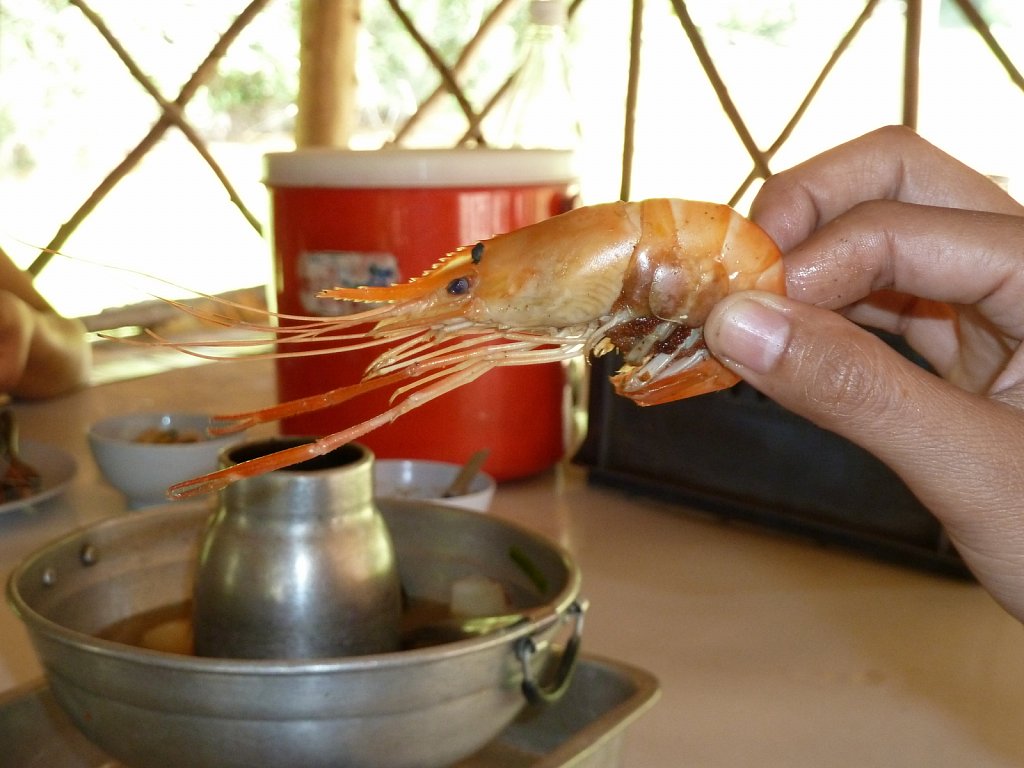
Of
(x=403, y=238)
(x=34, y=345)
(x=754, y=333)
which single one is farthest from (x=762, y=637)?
(x=34, y=345)

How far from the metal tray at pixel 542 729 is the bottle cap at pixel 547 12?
753 millimetres

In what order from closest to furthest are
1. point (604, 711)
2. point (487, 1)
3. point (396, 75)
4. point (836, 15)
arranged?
point (604, 711)
point (836, 15)
point (487, 1)
point (396, 75)

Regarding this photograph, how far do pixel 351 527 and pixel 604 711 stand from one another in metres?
0.16

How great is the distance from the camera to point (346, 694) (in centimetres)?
37

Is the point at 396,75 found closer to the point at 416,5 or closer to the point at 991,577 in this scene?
the point at 416,5

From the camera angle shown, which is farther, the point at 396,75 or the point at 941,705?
the point at 396,75

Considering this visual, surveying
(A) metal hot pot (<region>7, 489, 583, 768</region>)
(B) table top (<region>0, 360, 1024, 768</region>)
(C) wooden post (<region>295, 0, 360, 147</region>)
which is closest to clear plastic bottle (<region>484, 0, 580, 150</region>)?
(B) table top (<region>0, 360, 1024, 768</region>)

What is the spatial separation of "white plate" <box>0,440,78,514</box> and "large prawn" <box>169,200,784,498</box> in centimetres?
38

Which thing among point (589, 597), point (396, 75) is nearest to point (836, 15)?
point (589, 597)

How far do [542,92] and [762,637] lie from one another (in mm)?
722

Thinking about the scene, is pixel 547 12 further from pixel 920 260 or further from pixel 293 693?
pixel 293 693

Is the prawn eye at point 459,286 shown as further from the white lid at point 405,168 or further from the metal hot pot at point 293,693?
the white lid at point 405,168

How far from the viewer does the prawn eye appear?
1.58 feet

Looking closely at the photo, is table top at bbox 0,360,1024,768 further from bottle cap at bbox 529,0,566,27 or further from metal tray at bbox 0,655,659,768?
bottle cap at bbox 529,0,566,27
